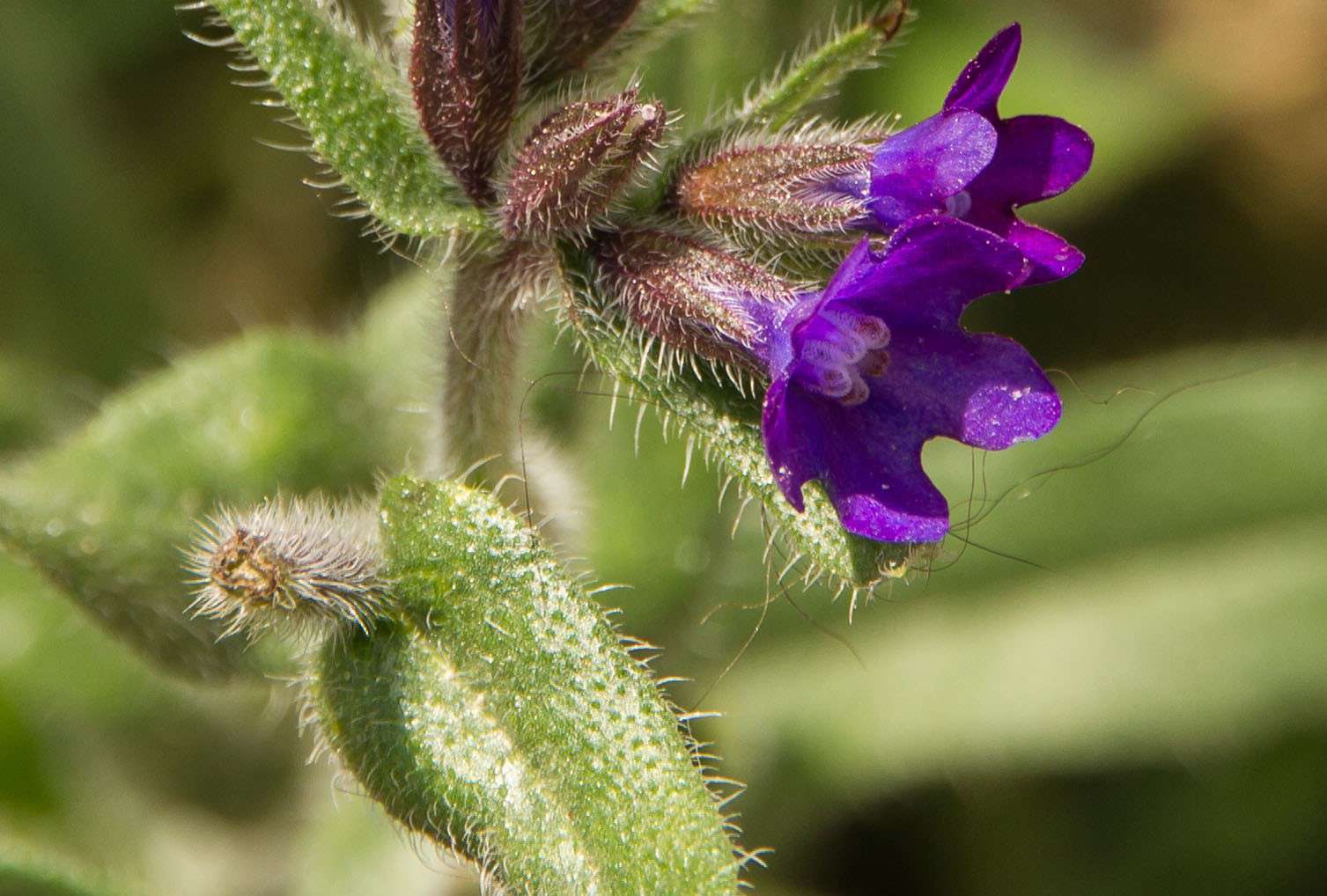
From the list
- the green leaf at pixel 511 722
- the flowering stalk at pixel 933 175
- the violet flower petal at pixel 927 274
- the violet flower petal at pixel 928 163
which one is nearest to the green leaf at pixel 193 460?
the green leaf at pixel 511 722

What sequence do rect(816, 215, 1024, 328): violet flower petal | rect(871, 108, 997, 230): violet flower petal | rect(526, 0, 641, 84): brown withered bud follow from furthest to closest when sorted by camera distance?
rect(526, 0, 641, 84): brown withered bud
rect(871, 108, 997, 230): violet flower petal
rect(816, 215, 1024, 328): violet flower petal

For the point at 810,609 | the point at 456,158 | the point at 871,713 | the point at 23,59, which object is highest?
the point at 456,158

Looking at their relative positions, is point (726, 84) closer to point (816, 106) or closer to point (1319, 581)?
point (816, 106)

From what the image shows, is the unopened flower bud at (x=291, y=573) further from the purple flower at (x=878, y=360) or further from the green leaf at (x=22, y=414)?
the green leaf at (x=22, y=414)

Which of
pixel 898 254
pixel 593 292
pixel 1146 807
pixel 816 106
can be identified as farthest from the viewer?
pixel 1146 807

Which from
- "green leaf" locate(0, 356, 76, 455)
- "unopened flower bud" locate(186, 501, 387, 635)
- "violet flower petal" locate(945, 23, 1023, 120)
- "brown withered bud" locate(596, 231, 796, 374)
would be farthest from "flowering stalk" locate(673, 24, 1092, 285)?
"green leaf" locate(0, 356, 76, 455)

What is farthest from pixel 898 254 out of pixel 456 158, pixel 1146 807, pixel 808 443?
pixel 1146 807

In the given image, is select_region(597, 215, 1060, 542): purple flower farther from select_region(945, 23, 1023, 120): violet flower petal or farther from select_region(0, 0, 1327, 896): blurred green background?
select_region(0, 0, 1327, 896): blurred green background
